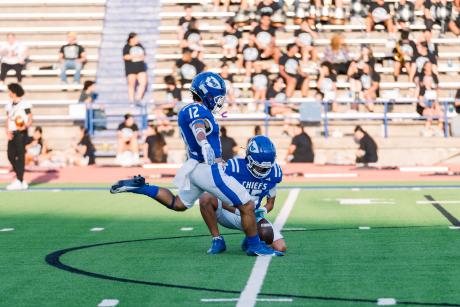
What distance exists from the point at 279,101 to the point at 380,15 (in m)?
5.76

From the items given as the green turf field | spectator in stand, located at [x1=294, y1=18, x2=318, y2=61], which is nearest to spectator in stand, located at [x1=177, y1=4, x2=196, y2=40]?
spectator in stand, located at [x1=294, y1=18, x2=318, y2=61]

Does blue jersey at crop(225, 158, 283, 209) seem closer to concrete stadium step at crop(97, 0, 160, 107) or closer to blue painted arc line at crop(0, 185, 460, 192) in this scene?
blue painted arc line at crop(0, 185, 460, 192)

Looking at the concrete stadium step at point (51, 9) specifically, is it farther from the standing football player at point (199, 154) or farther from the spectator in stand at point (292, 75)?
the standing football player at point (199, 154)

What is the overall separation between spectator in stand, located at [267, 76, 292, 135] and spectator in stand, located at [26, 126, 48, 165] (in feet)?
19.1

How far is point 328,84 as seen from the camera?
99.7 feet

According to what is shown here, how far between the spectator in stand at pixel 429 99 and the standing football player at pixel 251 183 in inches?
724

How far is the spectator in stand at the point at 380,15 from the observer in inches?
1303

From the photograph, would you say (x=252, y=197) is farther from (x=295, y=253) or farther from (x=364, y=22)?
(x=364, y=22)

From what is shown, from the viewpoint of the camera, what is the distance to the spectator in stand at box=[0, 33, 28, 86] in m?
31.6

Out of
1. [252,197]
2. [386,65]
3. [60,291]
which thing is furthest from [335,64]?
[60,291]

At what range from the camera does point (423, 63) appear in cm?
3131

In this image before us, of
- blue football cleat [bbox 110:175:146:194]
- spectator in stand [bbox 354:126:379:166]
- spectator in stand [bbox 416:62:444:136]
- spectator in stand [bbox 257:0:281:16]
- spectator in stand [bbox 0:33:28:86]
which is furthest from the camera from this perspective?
spectator in stand [bbox 257:0:281:16]

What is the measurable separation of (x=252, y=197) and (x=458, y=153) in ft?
57.4

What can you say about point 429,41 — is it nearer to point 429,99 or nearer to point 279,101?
point 429,99
